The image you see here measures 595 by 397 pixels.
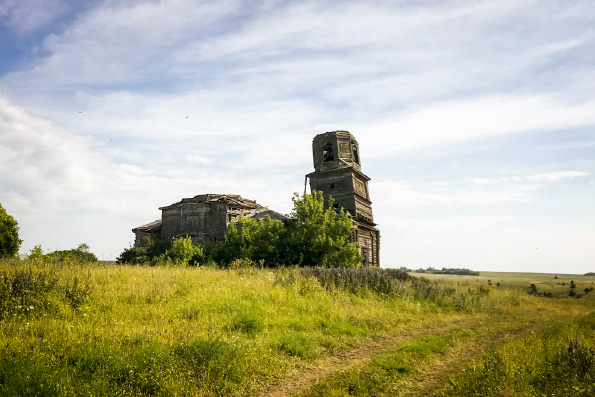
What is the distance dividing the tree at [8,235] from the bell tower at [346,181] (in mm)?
24140

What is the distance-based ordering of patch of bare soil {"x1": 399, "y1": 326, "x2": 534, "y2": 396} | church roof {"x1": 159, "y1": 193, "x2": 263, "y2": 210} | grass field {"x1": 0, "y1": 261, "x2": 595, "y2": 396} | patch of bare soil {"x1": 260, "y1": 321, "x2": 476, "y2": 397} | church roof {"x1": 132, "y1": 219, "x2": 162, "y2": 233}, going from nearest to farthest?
1. grass field {"x1": 0, "y1": 261, "x2": 595, "y2": 396}
2. patch of bare soil {"x1": 399, "y1": 326, "x2": 534, "y2": 396}
3. patch of bare soil {"x1": 260, "y1": 321, "x2": 476, "y2": 397}
4. church roof {"x1": 159, "y1": 193, "x2": 263, "y2": 210}
5. church roof {"x1": 132, "y1": 219, "x2": 162, "y2": 233}

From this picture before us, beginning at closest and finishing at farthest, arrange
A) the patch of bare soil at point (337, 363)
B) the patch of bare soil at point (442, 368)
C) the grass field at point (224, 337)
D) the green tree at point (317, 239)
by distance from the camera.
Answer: the grass field at point (224, 337) < the patch of bare soil at point (442, 368) < the patch of bare soil at point (337, 363) < the green tree at point (317, 239)

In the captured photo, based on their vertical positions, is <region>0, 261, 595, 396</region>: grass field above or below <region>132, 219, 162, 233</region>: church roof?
below

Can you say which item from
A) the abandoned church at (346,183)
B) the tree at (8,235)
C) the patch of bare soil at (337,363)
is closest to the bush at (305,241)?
the abandoned church at (346,183)

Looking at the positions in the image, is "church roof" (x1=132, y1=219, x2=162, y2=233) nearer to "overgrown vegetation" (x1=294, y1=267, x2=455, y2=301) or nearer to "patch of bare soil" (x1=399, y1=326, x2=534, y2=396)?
"overgrown vegetation" (x1=294, y1=267, x2=455, y2=301)

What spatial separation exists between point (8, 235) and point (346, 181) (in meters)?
27.1

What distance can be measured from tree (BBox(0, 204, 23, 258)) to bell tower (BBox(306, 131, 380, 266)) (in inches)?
950

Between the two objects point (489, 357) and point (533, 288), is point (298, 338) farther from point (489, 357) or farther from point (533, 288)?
point (533, 288)

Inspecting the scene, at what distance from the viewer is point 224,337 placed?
8.05m

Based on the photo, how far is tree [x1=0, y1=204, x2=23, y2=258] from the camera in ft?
86.9

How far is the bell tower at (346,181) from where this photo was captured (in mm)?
30953

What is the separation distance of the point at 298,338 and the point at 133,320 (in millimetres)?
4028

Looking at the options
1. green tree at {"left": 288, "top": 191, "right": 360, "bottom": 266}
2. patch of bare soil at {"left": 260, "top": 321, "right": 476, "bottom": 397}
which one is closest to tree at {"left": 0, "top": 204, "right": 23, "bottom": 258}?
green tree at {"left": 288, "top": 191, "right": 360, "bottom": 266}

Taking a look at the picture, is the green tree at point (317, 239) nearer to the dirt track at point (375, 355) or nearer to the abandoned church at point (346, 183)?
the abandoned church at point (346, 183)
